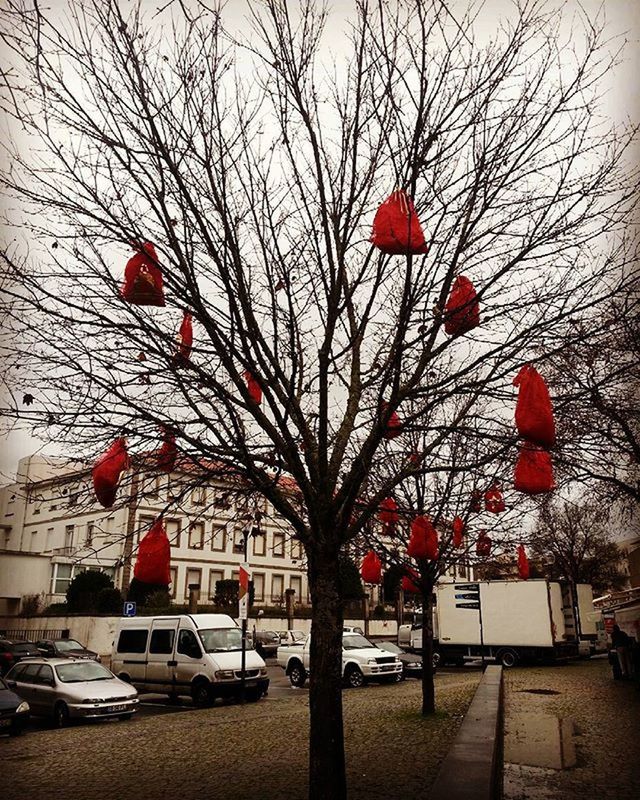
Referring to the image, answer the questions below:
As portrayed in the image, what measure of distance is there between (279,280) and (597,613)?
34430 mm

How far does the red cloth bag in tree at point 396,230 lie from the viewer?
4.64 meters

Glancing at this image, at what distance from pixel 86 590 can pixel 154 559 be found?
32.5 m

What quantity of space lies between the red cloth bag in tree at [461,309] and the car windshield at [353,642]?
19350mm

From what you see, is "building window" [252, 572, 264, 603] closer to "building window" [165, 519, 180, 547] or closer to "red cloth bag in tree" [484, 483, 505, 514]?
"building window" [165, 519, 180, 547]

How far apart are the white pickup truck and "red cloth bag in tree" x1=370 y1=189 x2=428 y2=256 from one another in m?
18.9

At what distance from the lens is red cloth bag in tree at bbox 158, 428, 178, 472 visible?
6.52m

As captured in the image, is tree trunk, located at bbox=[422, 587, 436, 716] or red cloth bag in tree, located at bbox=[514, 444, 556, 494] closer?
red cloth bag in tree, located at bbox=[514, 444, 556, 494]

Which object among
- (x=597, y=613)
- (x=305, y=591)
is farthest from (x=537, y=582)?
(x=305, y=591)

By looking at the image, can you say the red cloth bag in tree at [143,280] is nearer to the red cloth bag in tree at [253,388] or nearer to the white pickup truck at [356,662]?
the red cloth bag in tree at [253,388]

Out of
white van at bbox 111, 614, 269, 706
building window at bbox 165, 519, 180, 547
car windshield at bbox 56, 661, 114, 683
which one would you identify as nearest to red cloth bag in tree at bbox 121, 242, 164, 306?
building window at bbox 165, 519, 180, 547

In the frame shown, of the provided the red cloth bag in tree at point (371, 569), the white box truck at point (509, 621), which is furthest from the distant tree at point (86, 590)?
the red cloth bag in tree at point (371, 569)

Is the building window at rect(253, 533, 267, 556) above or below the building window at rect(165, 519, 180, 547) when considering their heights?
above

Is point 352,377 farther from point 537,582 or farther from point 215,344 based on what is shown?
point 537,582

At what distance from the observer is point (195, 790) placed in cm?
795
